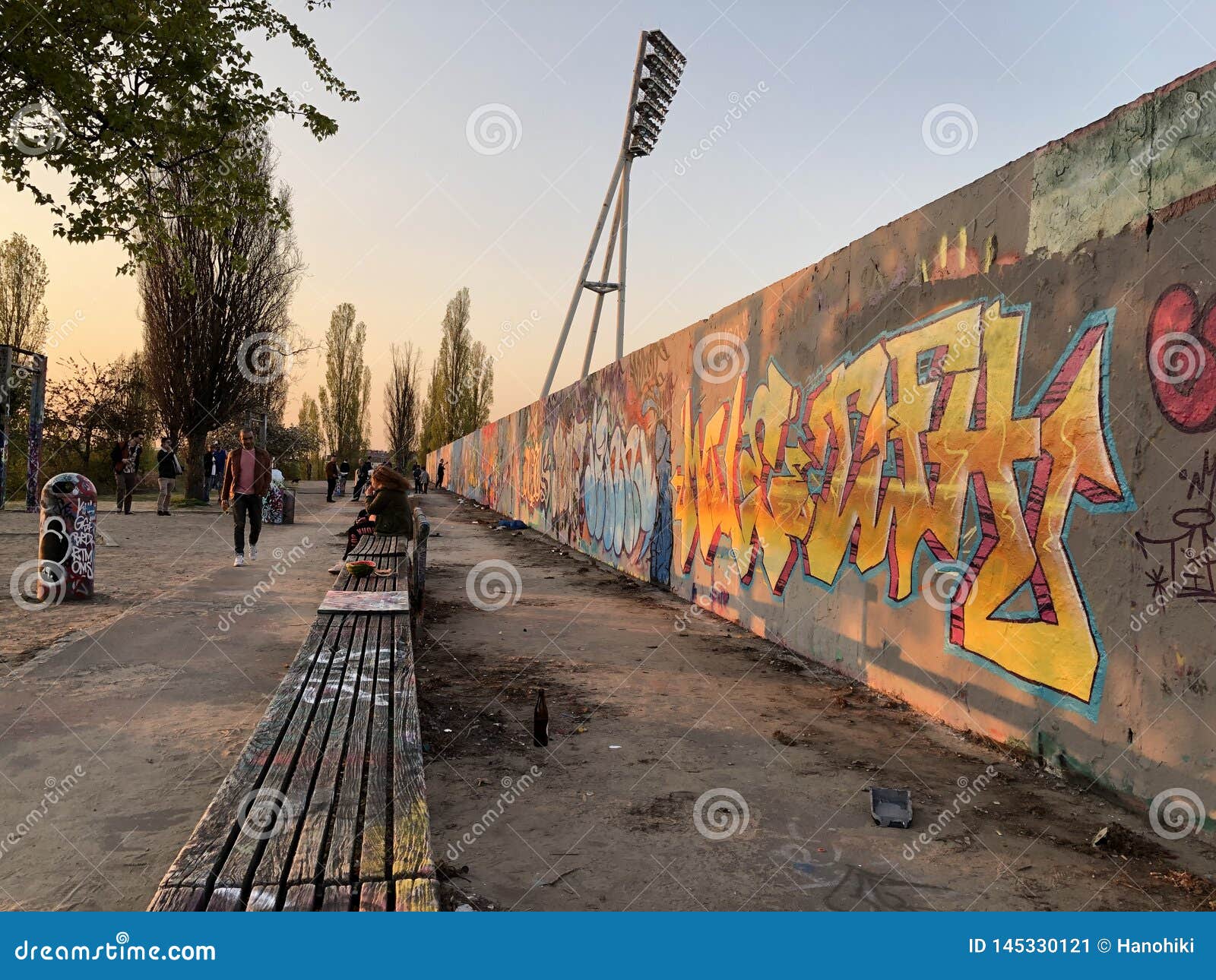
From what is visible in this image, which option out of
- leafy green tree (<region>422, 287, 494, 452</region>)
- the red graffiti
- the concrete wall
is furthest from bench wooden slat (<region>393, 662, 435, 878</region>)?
leafy green tree (<region>422, 287, 494, 452</region>)

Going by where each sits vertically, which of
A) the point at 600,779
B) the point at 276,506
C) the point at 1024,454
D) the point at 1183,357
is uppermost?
the point at 1183,357

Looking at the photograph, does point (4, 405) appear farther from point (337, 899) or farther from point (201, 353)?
point (337, 899)

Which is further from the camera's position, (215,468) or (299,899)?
(215,468)

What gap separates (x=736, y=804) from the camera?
3.26m

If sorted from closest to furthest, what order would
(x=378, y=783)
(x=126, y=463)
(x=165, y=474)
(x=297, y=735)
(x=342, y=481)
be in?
(x=378, y=783) < (x=297, y=735) < (x=126, y=463) < (x=165, y=474) < (x=342, y=481)

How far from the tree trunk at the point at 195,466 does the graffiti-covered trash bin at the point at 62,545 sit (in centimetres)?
1670

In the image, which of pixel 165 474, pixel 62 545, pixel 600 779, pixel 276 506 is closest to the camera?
pixel 600 779

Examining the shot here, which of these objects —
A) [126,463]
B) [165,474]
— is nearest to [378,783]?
[126,463]

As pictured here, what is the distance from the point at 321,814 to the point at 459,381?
1887 inches

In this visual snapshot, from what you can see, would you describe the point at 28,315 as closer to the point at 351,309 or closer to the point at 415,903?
the point at 351,309

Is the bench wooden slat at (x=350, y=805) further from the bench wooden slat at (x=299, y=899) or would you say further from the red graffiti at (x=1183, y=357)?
the red graffiti at (x=1183, y=357)

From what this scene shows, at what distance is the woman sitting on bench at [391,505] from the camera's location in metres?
7.66

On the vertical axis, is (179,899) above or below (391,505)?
below

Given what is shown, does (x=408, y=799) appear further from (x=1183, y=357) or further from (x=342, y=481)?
(x=342, y=481)
